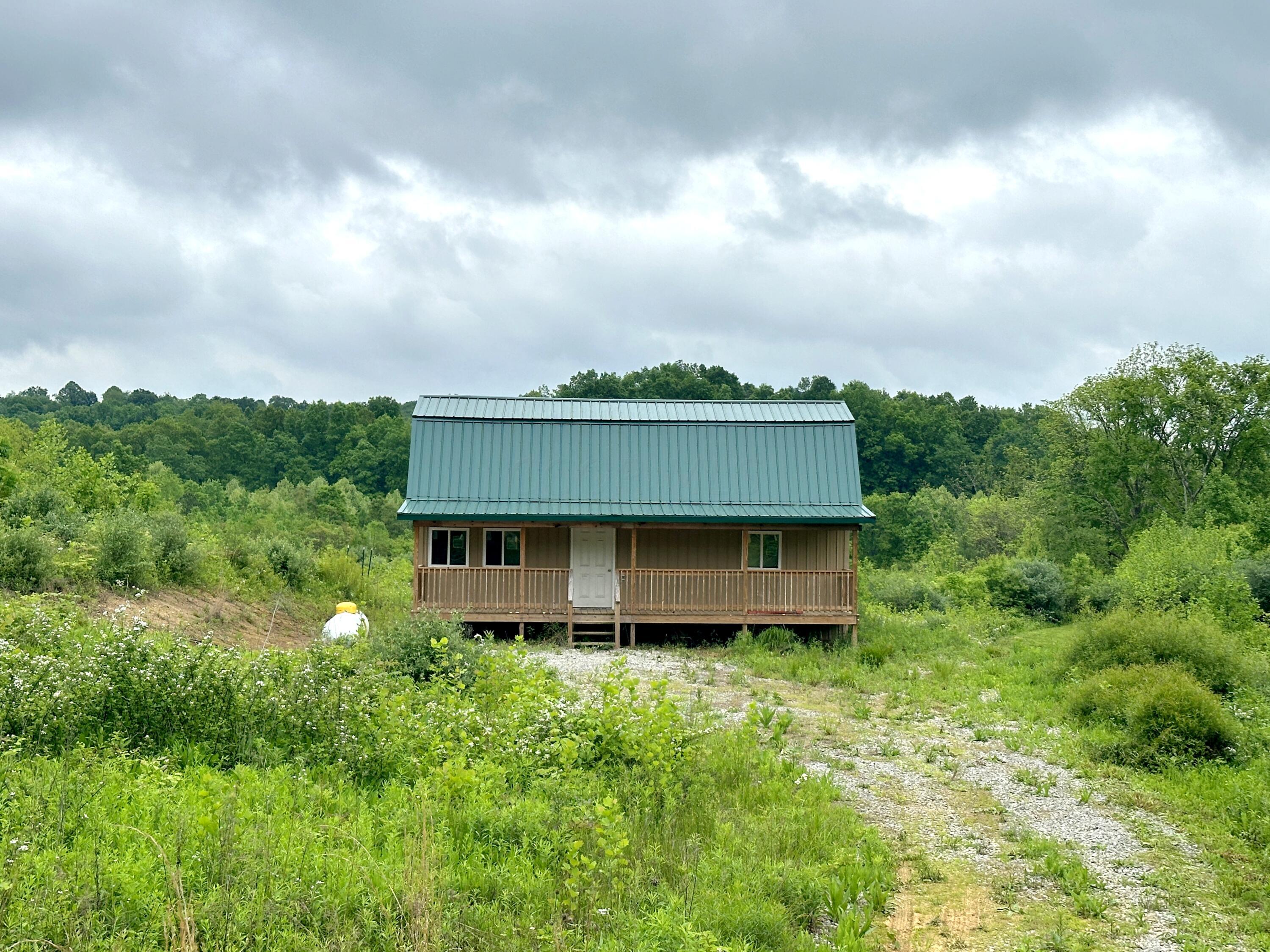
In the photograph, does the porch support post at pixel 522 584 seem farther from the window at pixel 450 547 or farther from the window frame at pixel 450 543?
the window at pixel 450 547

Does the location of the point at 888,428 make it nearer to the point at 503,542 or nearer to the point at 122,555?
the point at 503,542

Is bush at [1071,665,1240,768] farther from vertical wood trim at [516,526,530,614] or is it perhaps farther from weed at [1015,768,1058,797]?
vertical wood trim at [516,526,530,614]

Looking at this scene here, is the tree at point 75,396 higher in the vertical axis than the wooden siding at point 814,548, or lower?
higher

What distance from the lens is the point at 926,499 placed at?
56.8 meters

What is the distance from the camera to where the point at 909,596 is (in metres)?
27.5

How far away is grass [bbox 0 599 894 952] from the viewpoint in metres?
5.85

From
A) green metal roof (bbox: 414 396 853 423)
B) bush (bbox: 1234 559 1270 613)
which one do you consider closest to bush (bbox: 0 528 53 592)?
green metal roof (bbox: 414 396 853 423)

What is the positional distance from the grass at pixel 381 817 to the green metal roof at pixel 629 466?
10.0 metres

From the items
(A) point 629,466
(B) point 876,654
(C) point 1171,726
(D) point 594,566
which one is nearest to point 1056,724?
(C) point 1171,726

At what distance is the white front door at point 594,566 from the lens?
841 inches

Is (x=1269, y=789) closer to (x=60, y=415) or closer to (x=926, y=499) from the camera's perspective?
(x=926, y=499)

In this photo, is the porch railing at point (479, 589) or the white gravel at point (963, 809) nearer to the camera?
the white gravel at point (963, 809)

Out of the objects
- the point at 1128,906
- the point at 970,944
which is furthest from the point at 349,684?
the point at 1128,906

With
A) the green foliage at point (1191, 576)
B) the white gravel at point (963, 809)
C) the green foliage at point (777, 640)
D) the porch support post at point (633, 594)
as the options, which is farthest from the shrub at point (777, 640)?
the green foliage at point (1191, 576)
